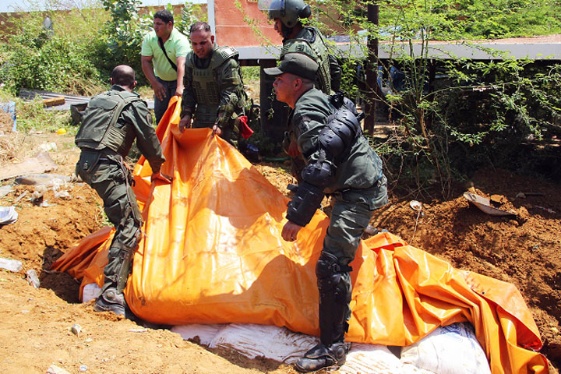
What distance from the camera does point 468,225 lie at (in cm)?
511

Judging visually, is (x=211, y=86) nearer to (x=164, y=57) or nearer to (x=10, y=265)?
(x=164, y=57)

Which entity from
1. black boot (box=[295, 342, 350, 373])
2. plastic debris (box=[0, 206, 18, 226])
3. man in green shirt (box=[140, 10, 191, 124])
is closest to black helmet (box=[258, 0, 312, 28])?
man in green shirt (box=[140, 10, 191, 124])

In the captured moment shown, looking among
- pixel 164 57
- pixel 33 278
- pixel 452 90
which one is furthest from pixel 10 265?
pixel 452 90

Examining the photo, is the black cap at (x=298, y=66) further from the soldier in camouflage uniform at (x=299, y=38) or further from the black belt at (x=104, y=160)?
Answer: the black belt at (x=104, y=160)

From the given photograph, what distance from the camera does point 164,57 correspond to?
6.00m

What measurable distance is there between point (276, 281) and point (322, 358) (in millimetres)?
615

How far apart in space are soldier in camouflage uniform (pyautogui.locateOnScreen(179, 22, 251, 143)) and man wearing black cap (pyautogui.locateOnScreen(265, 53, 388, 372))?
165 centimetres

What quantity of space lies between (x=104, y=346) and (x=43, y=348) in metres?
0.33

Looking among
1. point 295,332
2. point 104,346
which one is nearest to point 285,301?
point 295,332

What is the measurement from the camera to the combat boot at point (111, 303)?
12.4 ft

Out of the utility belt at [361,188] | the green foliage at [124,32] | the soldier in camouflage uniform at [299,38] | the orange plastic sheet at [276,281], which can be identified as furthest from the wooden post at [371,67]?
the green foliage at [124,32]

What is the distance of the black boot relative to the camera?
3.26 metres

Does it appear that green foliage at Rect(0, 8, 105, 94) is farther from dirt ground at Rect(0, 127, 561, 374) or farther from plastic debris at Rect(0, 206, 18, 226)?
plastic debris at Rect(0, 206, 18, 226)

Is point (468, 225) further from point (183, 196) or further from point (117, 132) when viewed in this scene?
A: point (117, 132)
